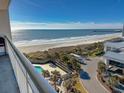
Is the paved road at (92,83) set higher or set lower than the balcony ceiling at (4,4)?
lower

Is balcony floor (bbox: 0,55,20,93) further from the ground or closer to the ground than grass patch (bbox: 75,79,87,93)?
further from the ground

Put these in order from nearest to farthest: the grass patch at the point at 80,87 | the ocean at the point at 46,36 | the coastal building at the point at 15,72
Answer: the coastal building at the point at 15,72 < the grass patch at the point at 80,87 < the ocean at the point at 46,36

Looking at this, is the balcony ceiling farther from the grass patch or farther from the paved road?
the paved road

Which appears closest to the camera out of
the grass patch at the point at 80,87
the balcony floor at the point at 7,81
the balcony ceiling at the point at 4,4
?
the balcony floor at the point at 7,81

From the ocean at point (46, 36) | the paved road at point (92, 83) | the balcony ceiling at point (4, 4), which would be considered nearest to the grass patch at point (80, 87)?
the paved road at point (92, 83)

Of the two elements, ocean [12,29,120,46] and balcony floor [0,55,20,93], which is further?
ocean [12,29,120,46]

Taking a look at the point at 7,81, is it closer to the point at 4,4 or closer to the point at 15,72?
the point at 15,72

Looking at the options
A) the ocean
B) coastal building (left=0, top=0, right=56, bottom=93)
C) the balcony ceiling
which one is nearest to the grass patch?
coastal building (left=0, top=0, right=56, bottom=93)

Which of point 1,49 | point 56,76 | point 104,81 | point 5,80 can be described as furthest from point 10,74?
point 104,81

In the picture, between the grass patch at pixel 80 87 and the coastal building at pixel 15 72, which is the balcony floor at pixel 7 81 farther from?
the grass patch at pixel 80 87
